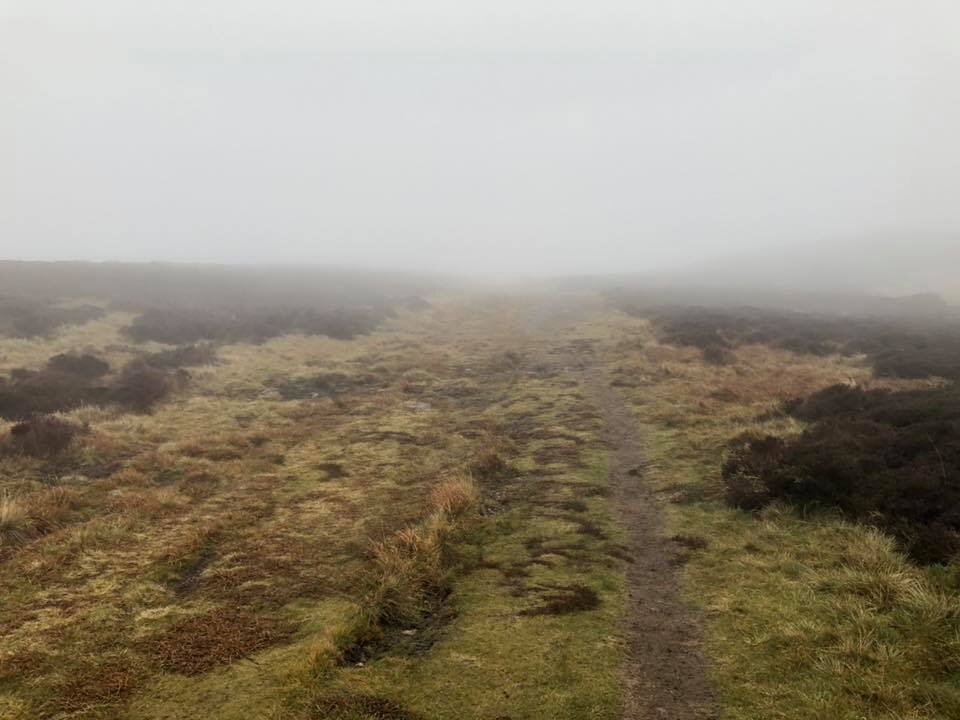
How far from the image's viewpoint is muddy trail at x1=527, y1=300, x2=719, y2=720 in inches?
267

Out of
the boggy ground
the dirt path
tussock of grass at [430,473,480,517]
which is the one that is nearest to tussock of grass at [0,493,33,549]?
the boggy ground

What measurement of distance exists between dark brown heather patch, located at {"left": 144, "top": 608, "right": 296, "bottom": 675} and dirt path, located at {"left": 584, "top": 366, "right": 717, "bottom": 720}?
506cm

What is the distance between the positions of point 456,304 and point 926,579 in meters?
58.6

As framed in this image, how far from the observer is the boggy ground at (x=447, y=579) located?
6.91 meters

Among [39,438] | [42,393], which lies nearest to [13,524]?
[39,438]

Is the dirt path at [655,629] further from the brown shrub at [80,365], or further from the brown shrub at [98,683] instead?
the brown shrub at [80,365]

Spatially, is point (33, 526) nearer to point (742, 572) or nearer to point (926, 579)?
point (742, 572)

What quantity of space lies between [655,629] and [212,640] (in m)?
6.57

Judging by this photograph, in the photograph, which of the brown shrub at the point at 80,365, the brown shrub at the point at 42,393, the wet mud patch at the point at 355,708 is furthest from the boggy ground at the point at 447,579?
the brown shrub at the point at 80,365

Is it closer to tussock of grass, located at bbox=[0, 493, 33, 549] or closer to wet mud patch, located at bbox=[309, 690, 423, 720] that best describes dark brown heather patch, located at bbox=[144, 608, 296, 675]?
wet mud patch, located at bbox=[309, 690, 423, 720]

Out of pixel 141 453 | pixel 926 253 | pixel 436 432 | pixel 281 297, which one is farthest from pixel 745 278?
pixel 141 453

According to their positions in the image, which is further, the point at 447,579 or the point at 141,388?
the point at 141,388

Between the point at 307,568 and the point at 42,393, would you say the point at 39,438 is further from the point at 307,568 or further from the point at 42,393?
the point at 307,568

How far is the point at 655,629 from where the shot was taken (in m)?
8.38
